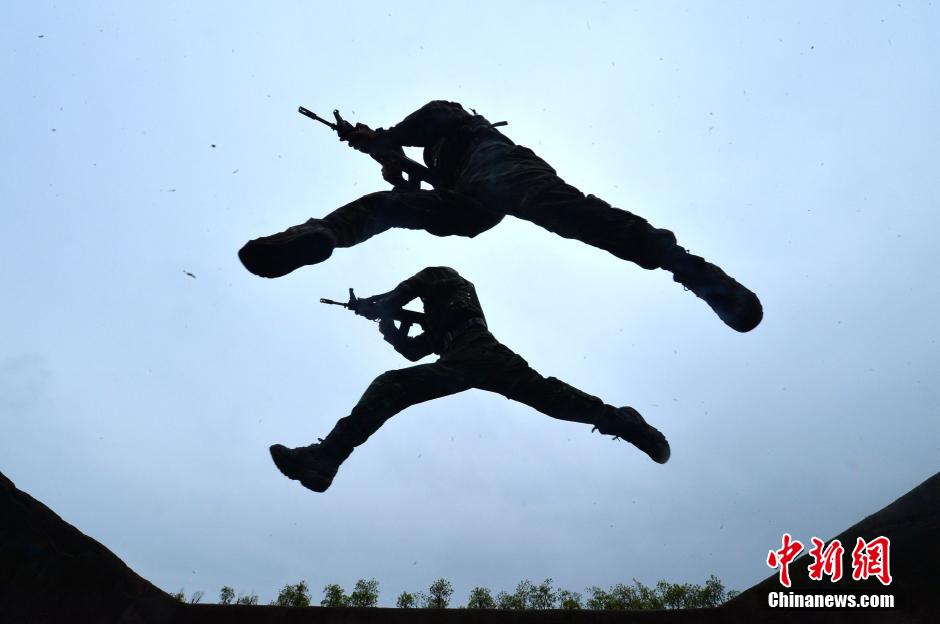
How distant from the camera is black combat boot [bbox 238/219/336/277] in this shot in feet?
9.51

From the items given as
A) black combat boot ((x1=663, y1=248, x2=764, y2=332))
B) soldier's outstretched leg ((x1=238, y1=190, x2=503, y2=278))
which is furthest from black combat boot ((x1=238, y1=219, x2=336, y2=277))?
black combat boot ((x1=663, y1=248, x2=764, y2=332))

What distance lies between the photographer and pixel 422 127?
4.32 m

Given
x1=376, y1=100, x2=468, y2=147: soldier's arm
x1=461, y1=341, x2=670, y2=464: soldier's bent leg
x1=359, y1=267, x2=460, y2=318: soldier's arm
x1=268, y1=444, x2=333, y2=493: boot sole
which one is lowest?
x1=268, y1=444, x2=333, y2=493: boot sole

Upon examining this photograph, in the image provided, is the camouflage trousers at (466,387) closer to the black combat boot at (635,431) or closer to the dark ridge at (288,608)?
the black combat boot at (635,431)

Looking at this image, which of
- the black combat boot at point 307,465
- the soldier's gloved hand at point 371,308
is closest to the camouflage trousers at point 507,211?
the soldier's gloved hand at point 371,308

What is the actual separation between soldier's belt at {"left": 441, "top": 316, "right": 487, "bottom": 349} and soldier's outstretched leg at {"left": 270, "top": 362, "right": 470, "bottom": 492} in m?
0.39

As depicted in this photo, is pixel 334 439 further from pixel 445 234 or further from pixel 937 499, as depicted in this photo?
pixel 937 499

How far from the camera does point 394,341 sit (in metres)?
4.96

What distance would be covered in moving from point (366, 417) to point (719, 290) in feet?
7.85

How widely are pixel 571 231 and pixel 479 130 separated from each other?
143 centimetres

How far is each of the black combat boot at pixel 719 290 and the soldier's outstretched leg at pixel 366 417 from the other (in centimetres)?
182

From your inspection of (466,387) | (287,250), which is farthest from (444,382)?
(287,250)

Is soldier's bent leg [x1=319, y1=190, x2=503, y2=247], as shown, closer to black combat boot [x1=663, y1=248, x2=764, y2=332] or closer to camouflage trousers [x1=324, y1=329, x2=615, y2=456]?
camouflage trousers [x1=324, y1=329, x2=615, y2=456]

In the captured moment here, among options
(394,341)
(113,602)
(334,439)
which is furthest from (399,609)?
(394,341)
